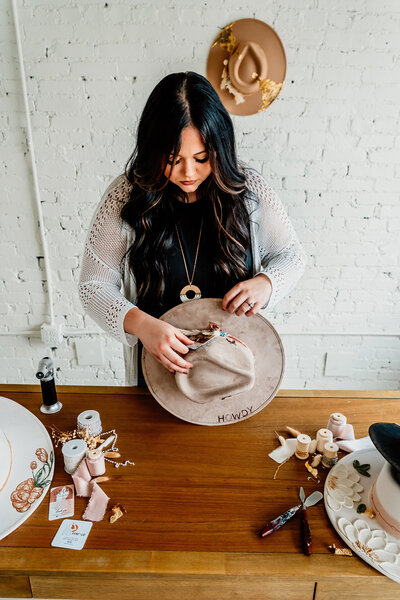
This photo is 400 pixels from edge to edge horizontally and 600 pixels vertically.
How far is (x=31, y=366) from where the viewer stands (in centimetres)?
283

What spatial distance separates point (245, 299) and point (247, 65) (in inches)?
52.3

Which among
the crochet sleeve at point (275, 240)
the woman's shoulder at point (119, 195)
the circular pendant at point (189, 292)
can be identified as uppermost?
the woman's shoulder at point (119, 195)

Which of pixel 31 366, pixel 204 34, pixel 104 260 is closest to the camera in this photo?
pixel 104 260

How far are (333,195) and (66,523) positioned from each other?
1975 mm

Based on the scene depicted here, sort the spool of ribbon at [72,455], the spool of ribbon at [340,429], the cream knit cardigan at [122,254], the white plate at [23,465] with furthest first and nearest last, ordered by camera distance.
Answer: the cream knit cardigan at [122,254] < the spool of ribbon at [340,429] < the spool of ribbon at [72,455] < the white plate at [23,465]

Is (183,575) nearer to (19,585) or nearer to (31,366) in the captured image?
(19,585)

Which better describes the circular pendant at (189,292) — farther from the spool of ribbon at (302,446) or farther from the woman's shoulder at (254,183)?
the spool of ribbon at (302,446)

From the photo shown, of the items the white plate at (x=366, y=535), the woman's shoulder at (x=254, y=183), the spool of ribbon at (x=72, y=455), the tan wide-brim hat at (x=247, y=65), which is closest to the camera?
the white plate at (x=366, y=535)

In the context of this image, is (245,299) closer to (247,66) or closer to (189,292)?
(189,292)

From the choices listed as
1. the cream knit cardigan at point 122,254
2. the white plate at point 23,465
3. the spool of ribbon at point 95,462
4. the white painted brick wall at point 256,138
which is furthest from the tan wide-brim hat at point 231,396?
the white painted brick wall at point 256,138

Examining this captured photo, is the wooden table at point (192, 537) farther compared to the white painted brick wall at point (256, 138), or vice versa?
the white painted brick wall at point (256, 138)

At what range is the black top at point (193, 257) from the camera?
A: 1.48 m

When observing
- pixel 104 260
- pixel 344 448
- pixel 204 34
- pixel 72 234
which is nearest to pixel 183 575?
pixel 344 448

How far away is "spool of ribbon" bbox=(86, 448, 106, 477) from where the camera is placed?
113 centimetres
